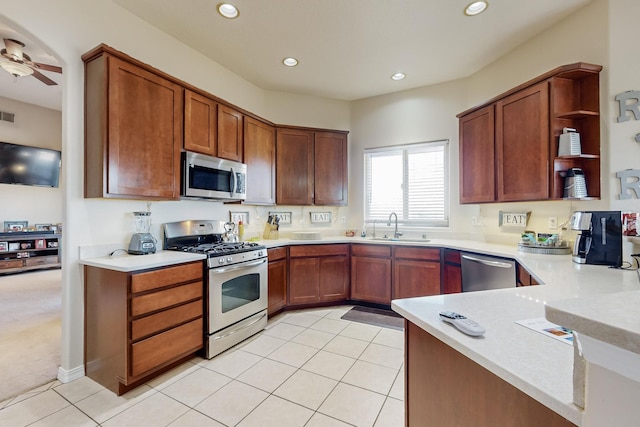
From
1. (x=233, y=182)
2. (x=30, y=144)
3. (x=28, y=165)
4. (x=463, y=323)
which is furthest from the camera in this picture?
(x=30, y=144)

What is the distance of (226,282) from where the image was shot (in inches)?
101

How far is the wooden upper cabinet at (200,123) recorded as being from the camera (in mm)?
2584

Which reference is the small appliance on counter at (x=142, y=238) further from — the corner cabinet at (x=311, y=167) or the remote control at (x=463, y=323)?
the remote control at (x=463, y=323)

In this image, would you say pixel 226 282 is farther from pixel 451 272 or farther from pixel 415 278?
pixel 451 272

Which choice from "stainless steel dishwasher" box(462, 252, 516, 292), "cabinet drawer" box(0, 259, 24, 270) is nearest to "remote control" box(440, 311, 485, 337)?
"stainless steel dishwasher" box(462, 252, 516, 292)

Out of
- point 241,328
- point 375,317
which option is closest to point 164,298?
point 241,328

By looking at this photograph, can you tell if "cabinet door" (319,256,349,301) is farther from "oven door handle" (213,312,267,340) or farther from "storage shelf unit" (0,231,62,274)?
"storage shelf unit" (0,231,62,274)

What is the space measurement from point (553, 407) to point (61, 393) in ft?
9.04

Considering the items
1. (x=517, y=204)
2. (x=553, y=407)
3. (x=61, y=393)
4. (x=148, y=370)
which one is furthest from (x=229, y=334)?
(x=517, y=204)

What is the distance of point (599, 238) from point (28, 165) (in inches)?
320

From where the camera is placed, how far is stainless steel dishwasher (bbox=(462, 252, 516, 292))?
7.76 ft

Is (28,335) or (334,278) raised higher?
(334,278)

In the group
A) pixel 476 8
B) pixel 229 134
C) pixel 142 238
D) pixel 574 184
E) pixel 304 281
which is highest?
pixel 476 8

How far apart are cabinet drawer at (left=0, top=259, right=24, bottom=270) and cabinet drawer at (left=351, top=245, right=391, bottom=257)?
6.21m
